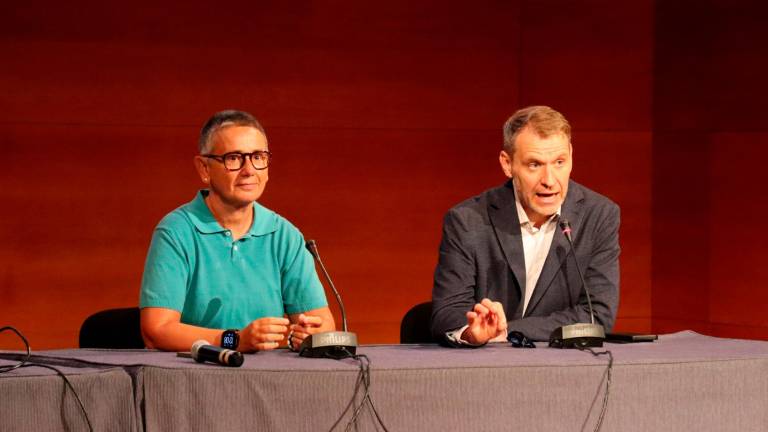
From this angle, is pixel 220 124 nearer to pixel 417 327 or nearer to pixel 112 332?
pixel 112 332

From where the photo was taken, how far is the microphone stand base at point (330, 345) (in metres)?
2.30

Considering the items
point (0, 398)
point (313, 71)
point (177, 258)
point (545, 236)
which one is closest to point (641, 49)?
point (313, 71)

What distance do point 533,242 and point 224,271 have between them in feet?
3.03

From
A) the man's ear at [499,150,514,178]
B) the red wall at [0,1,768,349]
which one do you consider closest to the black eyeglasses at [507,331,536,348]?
the man's ear at [499,150,514,178]

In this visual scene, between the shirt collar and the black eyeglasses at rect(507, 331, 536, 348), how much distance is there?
81 cm

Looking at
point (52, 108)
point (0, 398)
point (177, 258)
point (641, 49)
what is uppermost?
point (641, 49)

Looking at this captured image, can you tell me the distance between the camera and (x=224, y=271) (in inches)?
117

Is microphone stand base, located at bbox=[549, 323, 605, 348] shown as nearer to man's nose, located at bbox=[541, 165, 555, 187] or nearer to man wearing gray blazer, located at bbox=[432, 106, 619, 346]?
man wearing gray blazer, located at bbox=[432, 106, 619, 346]

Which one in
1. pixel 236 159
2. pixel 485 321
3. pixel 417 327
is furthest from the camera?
pixel 417 327

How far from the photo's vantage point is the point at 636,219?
5.50 metres

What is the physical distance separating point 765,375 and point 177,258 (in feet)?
5.10

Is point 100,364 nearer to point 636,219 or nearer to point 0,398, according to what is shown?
point 0,398

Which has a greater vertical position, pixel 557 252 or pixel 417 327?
pixel 557 252

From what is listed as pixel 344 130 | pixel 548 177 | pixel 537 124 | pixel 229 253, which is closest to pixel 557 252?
pixel 548 177
